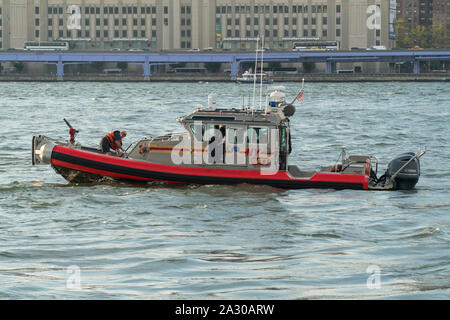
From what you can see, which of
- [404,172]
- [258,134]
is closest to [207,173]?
[258,134]

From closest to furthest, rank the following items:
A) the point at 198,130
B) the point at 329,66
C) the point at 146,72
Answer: the point at 198,130 → the point at 146,72 → the point at 329,66

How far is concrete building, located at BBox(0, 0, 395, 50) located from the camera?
16312 centimetres

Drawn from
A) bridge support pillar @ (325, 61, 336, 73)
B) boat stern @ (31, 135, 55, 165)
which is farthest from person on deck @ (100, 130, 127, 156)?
bridge support pillar @ (325, 61, 336, 73)

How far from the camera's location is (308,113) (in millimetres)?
62688

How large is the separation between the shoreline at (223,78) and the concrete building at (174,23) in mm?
16457

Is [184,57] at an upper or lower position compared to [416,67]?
upper

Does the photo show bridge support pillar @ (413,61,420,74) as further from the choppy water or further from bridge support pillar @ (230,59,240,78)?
the choppy water

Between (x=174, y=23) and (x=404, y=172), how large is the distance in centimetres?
14390

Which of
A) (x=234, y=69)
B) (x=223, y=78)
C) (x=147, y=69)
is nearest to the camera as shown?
(x=147, y=69)

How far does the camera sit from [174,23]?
164 m

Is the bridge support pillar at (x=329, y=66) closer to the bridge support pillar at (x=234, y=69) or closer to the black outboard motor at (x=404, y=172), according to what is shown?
the bridge support pillar at (x=234, y=69)

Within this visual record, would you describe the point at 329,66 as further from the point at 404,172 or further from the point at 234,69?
the point at 404,172

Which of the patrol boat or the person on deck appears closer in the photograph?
the patrol boat
